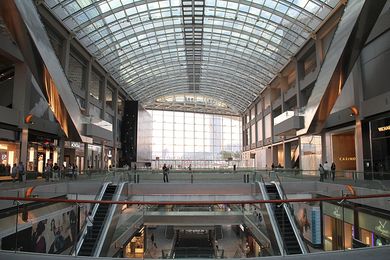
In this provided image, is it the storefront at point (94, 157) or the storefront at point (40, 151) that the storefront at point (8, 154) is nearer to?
the storefront at point (40, 151)

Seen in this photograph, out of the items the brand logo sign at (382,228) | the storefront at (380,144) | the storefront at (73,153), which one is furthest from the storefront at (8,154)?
the storefront at (380,144)

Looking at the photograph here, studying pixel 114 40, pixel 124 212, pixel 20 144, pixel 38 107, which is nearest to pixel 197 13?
pixel 114 40

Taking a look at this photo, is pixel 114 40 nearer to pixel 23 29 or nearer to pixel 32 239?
pixel 23 29

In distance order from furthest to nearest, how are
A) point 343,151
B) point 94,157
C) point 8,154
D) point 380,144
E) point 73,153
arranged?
point 94,157 < point 73,153 < point 343,151 < point 8,154 < point 380,144

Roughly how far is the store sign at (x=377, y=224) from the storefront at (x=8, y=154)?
21961 millimetres

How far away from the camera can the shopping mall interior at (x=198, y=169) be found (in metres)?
5.66

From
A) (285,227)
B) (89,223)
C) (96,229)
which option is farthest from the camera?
(96,229)

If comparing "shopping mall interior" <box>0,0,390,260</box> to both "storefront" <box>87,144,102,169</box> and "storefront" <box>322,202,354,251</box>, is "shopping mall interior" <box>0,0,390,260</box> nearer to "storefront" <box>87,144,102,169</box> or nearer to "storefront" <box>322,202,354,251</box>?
"storefront" <box>322,202,354,251</box>

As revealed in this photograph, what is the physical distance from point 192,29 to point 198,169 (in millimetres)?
17178

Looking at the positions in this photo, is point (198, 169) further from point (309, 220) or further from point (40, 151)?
point (309, 220)

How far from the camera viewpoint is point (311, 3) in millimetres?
28438

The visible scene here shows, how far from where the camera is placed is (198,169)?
100 ft

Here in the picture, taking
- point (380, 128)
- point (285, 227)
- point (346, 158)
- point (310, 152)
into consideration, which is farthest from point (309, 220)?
point (310, 152)

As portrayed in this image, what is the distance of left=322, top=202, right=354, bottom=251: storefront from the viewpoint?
18.0ft
